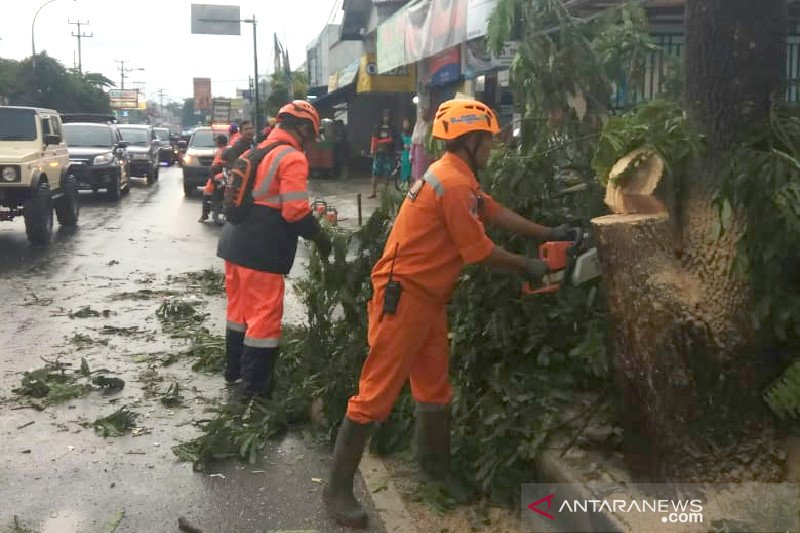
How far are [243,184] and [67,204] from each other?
10369 millimetres

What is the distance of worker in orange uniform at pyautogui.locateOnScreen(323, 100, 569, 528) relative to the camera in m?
3.81

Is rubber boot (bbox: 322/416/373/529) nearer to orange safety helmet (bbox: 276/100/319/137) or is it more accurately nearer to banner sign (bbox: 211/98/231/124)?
orange safety helmet (bbox: 276/100/319/137)

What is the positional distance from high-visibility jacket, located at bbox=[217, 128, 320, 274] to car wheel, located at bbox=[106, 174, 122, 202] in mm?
15801

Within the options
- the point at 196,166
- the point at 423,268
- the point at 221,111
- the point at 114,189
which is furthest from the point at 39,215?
the point at 221,111

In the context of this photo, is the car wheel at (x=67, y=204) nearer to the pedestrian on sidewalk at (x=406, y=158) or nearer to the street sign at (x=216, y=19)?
the pedestrian on sidewalk at (x=406, y=158)

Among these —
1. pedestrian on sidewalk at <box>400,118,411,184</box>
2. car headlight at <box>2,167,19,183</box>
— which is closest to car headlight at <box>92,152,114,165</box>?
pedestrian on sidewalk at <box>400,118,411,184</box>

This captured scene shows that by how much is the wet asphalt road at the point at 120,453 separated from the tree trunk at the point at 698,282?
1368 mm

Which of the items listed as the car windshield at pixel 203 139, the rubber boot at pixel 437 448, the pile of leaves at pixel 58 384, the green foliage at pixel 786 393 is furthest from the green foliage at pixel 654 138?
the car windshield at pixel 203 139

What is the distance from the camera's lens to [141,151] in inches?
1047

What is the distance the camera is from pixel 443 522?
3980 millimetres

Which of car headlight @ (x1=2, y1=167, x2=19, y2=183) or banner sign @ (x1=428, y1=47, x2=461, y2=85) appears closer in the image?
car headlight @ (x1=2, y1=167, x2=19, y2=183)

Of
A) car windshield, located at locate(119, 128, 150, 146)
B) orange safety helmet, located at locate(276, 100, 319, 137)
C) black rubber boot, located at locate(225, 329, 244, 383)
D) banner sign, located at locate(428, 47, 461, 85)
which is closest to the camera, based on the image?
orange safety helmet, located at locate(276, 100, 319, 137)

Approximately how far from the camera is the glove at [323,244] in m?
5.52

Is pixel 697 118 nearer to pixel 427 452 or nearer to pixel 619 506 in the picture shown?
pixel 619 506
